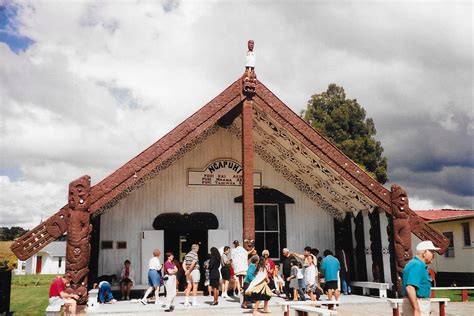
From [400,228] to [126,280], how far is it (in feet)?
25.2

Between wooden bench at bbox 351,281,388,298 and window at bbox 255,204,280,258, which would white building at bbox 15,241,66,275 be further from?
wooden bench at bbox 351,281,388,298

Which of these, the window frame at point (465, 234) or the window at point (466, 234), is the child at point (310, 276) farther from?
the window at point (466, 234)

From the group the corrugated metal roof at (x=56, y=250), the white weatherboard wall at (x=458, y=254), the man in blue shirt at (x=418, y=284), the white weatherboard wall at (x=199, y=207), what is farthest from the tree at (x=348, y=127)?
the corrugated metal roof at (x=56, y=250)

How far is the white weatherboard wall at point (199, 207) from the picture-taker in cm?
1441

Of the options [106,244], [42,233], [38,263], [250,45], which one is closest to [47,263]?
[38,263]

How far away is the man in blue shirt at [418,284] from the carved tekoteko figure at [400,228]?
20.7 feet

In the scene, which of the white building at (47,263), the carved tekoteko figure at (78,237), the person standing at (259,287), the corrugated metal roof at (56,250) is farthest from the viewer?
the corrugated metal roof at (56,250)

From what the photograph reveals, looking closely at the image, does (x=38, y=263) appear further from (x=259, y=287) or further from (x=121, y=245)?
(x=259, y=287)

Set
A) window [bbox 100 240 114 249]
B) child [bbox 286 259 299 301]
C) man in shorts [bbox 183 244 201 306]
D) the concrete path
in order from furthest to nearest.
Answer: window [bbox 100 240 114 249] → child [bbox 286 259 299 301] → man in shorts [bbox 183 244 201 306] → the concrete path

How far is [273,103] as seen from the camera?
1234 centimetres

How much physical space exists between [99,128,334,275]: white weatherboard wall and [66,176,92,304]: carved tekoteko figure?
3.87 metres

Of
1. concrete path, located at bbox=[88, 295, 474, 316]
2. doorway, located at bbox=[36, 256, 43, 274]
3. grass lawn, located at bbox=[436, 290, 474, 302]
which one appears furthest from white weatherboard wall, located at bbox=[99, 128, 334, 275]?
doorway, located at bbox=[36, 256, 43, 274]

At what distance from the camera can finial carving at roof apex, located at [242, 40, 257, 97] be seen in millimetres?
12172

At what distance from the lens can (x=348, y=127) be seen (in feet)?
102
